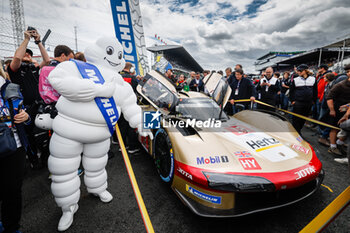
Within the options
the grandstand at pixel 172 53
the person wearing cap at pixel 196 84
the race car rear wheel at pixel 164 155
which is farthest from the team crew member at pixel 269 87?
the grandstand at pixel 172 53

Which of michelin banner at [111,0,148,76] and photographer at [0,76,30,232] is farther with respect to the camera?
michelin banner at [111,0,148,76]

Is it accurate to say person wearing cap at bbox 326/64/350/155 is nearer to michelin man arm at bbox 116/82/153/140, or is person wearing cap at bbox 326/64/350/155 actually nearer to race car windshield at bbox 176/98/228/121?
race car windshield at bbox 176/98/228/121

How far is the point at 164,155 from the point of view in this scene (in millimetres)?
2010

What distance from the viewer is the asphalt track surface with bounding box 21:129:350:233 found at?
1.60 meters

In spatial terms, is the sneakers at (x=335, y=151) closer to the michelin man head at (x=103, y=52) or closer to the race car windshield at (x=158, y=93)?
the race car windshield at (x=158, y=93)

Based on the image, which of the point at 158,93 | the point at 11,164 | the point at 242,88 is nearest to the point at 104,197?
the point at 11,164

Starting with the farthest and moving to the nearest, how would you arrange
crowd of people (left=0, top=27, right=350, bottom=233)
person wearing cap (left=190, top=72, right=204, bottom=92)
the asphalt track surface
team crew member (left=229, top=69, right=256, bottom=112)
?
person wearing cap (left=190, top=72, right=204, bottom=92) → team crew member (left=229, top=69, right=256, bottom=112) → the asphalt track surface → crowd of people (left=0, top=27, right=350, bottom=233)

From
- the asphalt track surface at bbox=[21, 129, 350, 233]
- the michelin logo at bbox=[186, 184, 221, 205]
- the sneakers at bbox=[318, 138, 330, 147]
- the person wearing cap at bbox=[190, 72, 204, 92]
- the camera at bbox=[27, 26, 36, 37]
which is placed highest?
the camera at bbox=[27, 26, 36, 37]

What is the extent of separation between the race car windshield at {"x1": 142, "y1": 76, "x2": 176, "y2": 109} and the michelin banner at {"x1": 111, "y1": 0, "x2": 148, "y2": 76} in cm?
419

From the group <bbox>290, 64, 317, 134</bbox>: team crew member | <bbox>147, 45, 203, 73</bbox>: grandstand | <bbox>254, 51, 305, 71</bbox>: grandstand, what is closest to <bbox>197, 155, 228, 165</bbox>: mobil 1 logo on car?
<bbox>290, 64, 317, 134</bbox>: team crew member

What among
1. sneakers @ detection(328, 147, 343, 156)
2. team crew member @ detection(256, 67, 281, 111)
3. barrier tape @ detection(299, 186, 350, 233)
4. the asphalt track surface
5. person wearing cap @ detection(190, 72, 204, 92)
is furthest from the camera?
person wearing cap @ detection(190, 72, 204, 92)

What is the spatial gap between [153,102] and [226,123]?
115 cm

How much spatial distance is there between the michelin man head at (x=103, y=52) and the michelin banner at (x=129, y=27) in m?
4.83

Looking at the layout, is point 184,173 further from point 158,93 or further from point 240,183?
point 158,93
